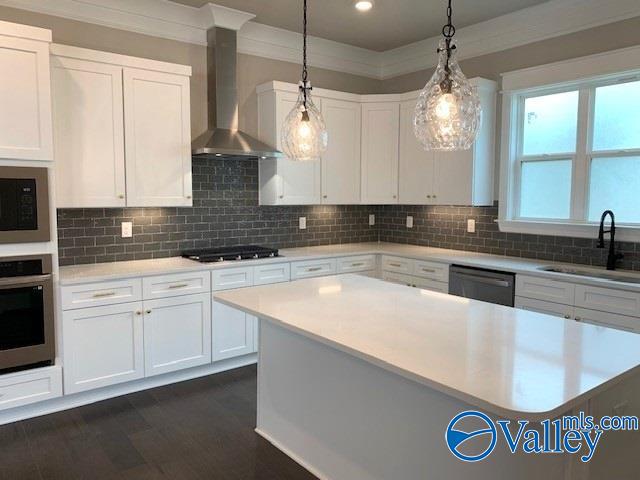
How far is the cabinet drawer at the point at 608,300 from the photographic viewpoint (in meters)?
3.10

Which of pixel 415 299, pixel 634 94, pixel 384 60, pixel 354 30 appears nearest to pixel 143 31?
pixel 354 30

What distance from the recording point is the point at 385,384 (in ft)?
7.13

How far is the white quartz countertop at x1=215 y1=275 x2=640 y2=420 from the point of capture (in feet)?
4.92

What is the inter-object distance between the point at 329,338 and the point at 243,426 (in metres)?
1.45

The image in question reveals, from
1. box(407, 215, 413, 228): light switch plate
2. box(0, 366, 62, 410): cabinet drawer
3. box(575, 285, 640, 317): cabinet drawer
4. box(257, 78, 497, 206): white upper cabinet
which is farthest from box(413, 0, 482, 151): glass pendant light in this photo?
box(407, 215, 413, 228): light switch plate

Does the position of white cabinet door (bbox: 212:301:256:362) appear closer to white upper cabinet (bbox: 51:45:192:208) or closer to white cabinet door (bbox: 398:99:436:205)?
white upper cabinet (bbox: 51:45:192:208)

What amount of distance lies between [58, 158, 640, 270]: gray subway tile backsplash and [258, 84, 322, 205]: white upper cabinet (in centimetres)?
21

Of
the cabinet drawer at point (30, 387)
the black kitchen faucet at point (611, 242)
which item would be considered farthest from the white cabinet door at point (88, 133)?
the black kitchen faucet at point (611, 242)

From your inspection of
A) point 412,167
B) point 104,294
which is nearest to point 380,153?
point 412,167

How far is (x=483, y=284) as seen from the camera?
397cm

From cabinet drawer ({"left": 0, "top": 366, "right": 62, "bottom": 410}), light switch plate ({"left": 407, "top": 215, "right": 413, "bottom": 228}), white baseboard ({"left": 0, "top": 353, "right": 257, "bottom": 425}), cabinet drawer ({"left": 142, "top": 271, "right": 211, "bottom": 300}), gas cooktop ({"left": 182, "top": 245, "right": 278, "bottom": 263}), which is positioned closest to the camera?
cabinet drawer ({"left": 0, "top": 366, "right": 62, "bottom": 410})

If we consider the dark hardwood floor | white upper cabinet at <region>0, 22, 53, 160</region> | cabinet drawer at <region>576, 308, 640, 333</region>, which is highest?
white upper cabinet at <region>0, 22, 53, 160</region>

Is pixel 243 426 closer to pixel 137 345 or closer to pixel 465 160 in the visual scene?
pixel 137 345

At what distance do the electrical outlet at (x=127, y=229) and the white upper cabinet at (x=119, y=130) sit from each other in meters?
0.35
